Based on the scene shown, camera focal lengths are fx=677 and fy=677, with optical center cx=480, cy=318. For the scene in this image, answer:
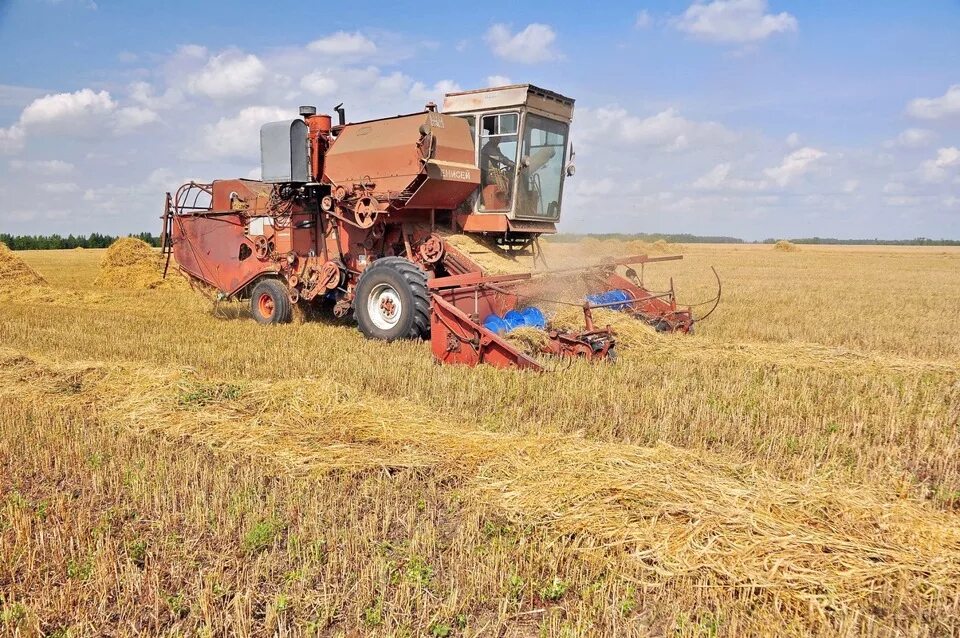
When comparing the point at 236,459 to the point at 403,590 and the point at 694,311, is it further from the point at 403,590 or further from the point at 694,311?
the point at 694,311

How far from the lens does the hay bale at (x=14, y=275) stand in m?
13.1

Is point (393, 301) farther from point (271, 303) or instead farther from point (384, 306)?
point (271, 303)

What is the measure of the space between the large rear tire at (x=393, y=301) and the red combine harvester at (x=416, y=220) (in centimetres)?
2

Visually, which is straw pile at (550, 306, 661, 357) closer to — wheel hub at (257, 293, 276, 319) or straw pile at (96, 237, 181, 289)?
wheel hub at (257, 293, 276, 319)

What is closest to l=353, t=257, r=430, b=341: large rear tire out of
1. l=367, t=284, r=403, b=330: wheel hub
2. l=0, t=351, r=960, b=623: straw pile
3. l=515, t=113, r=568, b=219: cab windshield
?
l=367, t=284, r=403, b=330: wheel hub

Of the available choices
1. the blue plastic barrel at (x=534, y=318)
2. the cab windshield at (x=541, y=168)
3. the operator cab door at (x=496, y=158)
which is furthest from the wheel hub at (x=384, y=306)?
the cab windshield at (x=541, y=168)

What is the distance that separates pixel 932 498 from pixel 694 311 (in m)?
8.55

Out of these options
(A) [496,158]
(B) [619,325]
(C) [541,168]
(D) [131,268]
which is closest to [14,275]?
(D) [131,268]

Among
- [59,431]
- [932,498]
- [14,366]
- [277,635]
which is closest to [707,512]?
[932,498]

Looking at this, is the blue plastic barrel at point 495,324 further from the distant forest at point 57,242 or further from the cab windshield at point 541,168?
the distant forest at point 57,242

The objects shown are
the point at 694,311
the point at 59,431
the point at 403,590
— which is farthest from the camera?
the point at 694,311

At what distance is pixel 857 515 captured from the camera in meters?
3.11

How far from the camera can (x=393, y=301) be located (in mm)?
7715

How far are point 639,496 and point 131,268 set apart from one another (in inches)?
589
